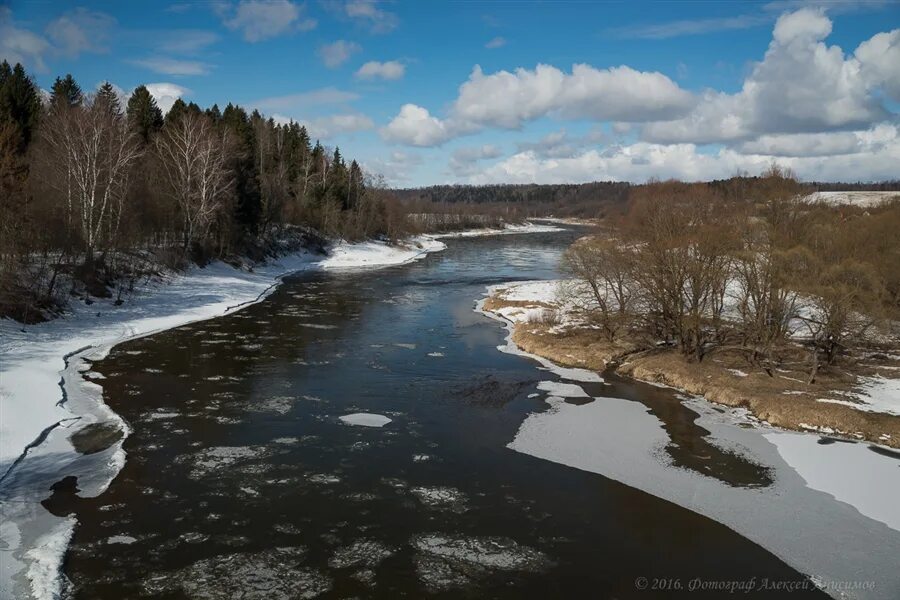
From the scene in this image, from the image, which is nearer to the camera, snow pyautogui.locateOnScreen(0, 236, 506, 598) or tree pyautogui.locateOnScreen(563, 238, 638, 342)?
snow pyautogui.locateOnScreen(0, 236, 506, 598)

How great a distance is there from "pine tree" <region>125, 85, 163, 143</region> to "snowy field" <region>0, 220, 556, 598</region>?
21.7 m

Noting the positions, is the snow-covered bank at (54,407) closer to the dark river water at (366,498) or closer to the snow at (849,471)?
the dark river water at (366,498)

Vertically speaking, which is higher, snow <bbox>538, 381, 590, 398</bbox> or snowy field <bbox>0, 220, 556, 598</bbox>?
snowy field <bbox>0, 220, 556, 598</bbox>

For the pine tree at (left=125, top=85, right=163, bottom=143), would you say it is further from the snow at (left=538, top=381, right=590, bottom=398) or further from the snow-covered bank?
the snow at (left=538, top=381, right=590, bottom=398)

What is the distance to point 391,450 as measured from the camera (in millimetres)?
15508

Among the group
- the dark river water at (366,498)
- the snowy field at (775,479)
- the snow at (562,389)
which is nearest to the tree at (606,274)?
the dark river water at (366,498)

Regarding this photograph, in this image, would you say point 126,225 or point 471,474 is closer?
point 471,474

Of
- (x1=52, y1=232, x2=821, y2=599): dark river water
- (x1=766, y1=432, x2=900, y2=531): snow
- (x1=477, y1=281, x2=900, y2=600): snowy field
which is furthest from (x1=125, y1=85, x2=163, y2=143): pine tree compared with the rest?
(x1=766, y1=432, x2=900, y2=531): snow

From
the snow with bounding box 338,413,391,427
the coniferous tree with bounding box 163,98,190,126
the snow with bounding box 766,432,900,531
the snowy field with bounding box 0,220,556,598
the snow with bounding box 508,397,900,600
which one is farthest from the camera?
the coniferous tree with bounding box 163,98,190,126

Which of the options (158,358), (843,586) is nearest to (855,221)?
(843,586)

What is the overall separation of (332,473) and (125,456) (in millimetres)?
5064

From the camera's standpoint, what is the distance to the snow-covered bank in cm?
1032

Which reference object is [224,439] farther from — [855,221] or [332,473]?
[855,221]

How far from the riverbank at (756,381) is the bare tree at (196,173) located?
27289 millimetres
